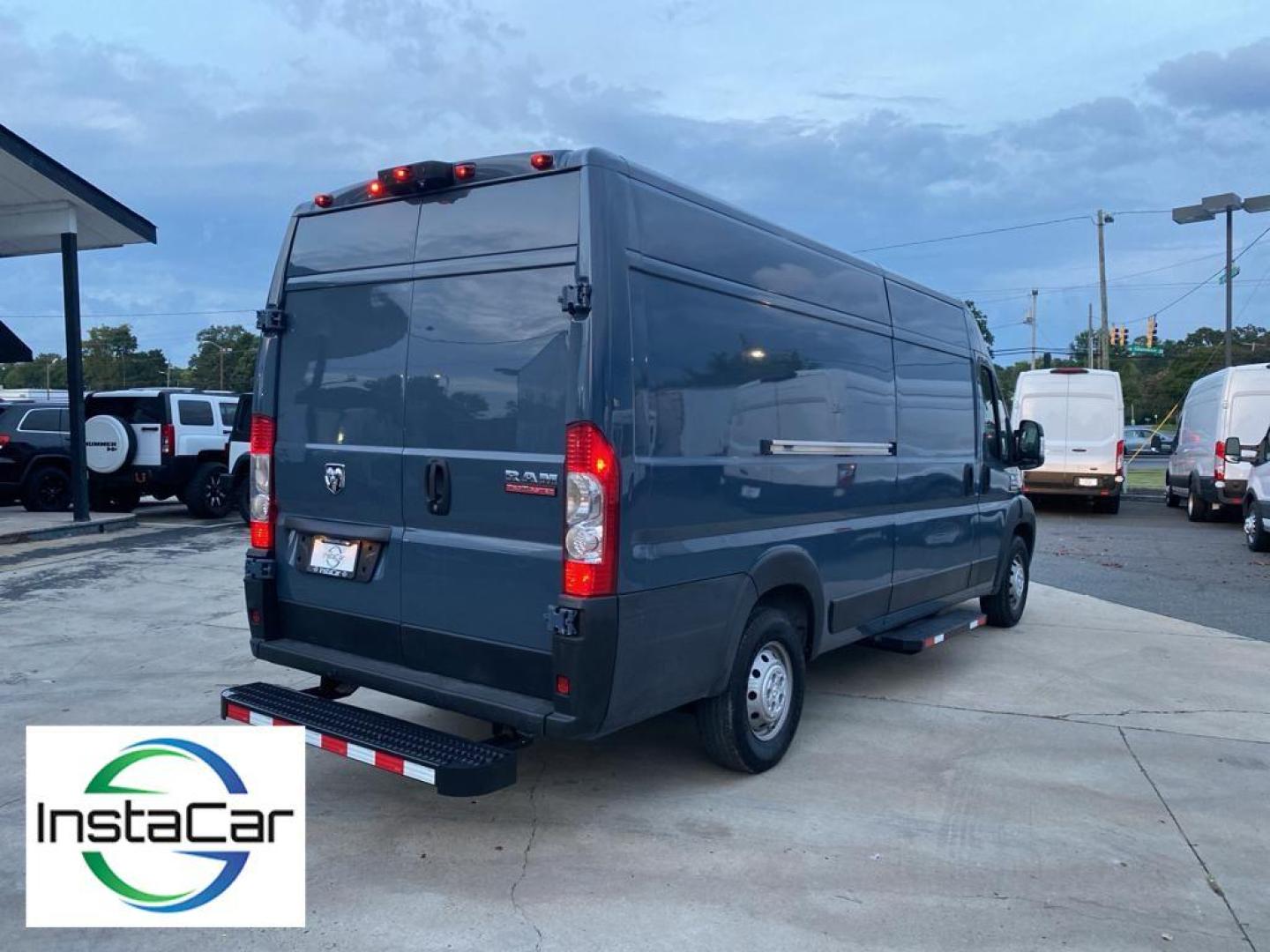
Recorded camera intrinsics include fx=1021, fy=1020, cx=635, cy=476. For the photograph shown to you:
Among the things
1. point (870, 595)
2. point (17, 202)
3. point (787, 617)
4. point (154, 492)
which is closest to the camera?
point (787, 617)

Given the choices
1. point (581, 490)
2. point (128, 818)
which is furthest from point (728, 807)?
point (128, 818)

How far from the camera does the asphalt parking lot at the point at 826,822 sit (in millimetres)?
3496

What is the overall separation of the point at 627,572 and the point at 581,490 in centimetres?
37

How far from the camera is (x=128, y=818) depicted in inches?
146

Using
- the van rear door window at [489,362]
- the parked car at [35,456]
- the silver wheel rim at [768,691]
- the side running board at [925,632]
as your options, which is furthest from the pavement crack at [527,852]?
the parked car at [35,456]

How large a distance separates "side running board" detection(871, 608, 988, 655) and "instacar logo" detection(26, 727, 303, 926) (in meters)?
3.60

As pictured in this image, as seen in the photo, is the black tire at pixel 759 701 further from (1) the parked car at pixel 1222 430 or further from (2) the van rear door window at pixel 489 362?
(1) the parked car at pixel 1222 430

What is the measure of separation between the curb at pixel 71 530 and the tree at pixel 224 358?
204 ft

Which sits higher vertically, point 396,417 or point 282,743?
point 396,417

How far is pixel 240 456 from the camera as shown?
50.4ft

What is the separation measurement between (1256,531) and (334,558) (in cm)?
1310

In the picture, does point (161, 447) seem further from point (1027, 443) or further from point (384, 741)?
Answer: point (384, 741)

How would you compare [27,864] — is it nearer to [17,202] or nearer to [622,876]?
[622,876]

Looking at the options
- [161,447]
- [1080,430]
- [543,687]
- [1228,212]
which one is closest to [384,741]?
[543,687]
